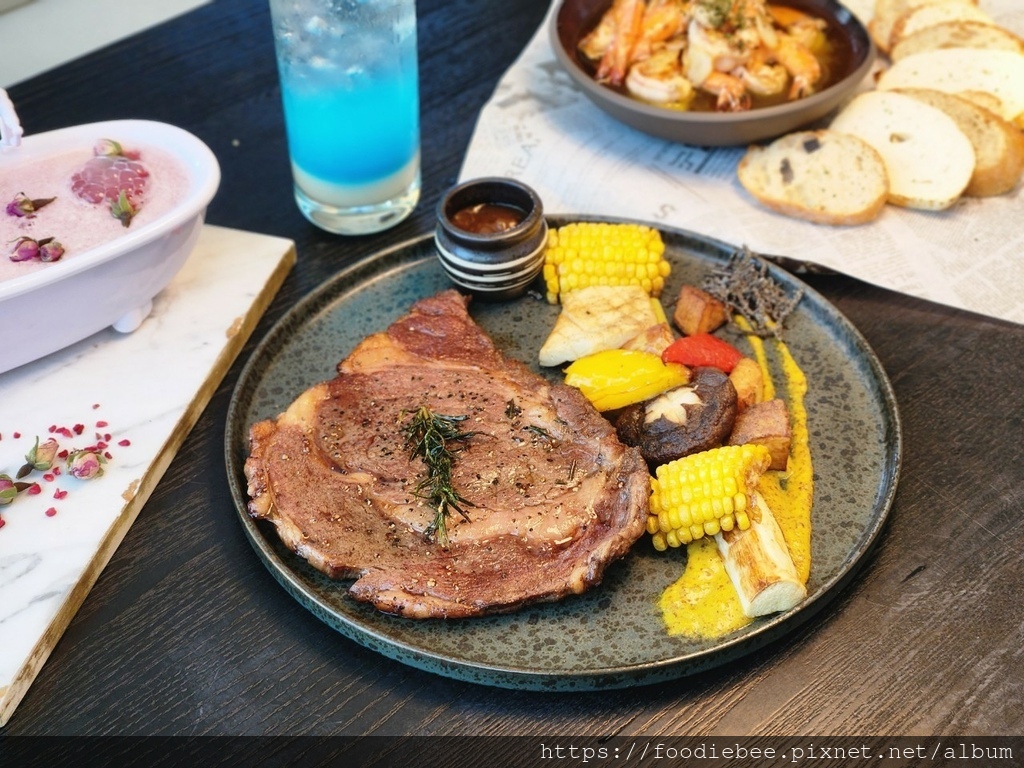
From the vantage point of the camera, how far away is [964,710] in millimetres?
1820

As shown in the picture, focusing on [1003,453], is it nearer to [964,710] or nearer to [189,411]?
[964,710]

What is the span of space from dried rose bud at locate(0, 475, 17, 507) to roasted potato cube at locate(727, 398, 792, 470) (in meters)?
1.61

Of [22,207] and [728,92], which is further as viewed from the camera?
[728,92]

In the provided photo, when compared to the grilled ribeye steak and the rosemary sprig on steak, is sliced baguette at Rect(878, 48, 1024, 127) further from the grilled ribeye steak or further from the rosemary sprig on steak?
the rosemary sprig on steak

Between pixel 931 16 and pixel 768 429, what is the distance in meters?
2.27

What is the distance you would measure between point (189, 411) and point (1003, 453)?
1.99 m

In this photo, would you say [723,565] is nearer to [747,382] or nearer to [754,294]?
[747,382]

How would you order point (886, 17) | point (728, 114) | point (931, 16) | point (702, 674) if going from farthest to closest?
point (886, 17)
point (931, 16)
point (728, 114)
point (702, 674)

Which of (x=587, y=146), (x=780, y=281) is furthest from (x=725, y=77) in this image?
(x=780, y=281)

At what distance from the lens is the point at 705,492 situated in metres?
1.95

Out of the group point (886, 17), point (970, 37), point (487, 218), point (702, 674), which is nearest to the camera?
point (702, 674)

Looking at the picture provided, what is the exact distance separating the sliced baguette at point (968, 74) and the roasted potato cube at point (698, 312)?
1.38 m

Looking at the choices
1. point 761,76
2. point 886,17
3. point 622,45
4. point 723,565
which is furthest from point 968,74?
point 723,565


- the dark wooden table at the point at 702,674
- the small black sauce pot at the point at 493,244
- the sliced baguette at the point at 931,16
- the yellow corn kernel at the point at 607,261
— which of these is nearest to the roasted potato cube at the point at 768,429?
the dark wooden table at the point at 702,674
